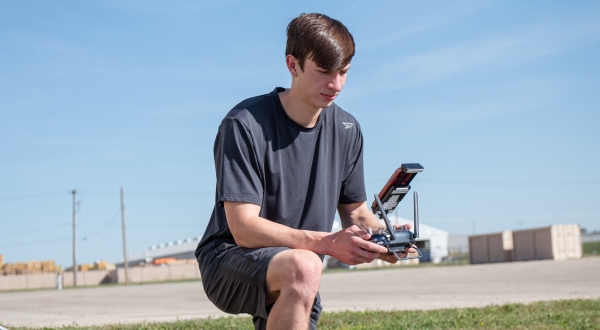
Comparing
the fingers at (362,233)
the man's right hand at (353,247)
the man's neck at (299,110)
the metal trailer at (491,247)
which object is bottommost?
the metal trailer at (491,247)

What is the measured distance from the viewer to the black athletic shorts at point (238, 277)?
307 cm

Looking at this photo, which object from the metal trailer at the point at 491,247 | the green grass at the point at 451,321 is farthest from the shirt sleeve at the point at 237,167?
the metal trailer at the point at 491,247

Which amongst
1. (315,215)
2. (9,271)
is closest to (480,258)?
(9,271)

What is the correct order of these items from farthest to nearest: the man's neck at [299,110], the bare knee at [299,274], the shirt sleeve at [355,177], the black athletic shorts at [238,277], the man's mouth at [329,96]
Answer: the shirt sleeve at [355,177] < the man's neck at [299,110] < the man's mouth at [329,96] < the black athletic shorts at [238,277] < the bare knee at [299,274]

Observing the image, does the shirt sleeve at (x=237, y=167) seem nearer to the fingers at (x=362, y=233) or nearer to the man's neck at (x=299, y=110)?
the man's neck at (x=299, y=110)

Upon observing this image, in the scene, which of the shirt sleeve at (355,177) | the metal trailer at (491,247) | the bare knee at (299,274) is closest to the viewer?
the bare knee at (299,274)

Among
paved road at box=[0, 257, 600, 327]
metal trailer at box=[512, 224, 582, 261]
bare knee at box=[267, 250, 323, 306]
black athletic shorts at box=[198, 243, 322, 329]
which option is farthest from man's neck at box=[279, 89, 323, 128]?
metal trailer at box=[512, 224, 582, 261]

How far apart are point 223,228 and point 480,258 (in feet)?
177

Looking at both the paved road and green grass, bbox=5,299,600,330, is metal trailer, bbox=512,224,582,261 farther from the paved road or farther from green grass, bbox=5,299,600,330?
green grass, bbox=5,299,600,330

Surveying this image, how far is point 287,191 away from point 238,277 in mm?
519

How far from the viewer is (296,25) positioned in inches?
130

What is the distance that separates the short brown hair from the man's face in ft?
0.10

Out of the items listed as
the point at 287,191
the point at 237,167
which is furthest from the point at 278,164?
the point at 237,167

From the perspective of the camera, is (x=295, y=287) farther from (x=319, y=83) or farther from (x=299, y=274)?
(x=319, y=83)
